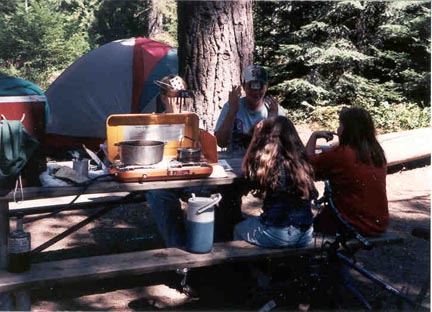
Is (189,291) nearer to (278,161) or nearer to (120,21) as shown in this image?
(278,161)

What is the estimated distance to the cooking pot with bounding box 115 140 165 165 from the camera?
130 inches

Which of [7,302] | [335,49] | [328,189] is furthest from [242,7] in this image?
[335,49]

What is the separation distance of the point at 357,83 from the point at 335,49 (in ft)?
2.87

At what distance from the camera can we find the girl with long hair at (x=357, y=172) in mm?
3518

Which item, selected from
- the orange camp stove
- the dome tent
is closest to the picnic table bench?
the orange camp stove

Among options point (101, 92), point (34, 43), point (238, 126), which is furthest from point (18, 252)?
point (34, 43)

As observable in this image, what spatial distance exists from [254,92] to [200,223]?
139 centimetres

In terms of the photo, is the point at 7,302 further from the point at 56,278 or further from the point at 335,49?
the point at 335,49

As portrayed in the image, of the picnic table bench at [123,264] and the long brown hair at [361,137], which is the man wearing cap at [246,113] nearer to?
the long brown hair at [361,137]

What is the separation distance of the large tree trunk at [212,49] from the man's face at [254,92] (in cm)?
94

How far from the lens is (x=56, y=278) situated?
2.98m

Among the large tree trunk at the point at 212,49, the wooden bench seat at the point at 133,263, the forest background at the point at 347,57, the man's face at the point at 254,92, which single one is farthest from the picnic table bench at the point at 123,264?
the forest background at the point at 347,57

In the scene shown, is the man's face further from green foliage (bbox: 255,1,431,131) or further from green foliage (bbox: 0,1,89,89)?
green foliage (bbox: 0,1,89,89)

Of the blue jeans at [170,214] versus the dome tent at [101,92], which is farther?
the dome tent at [101,92]
